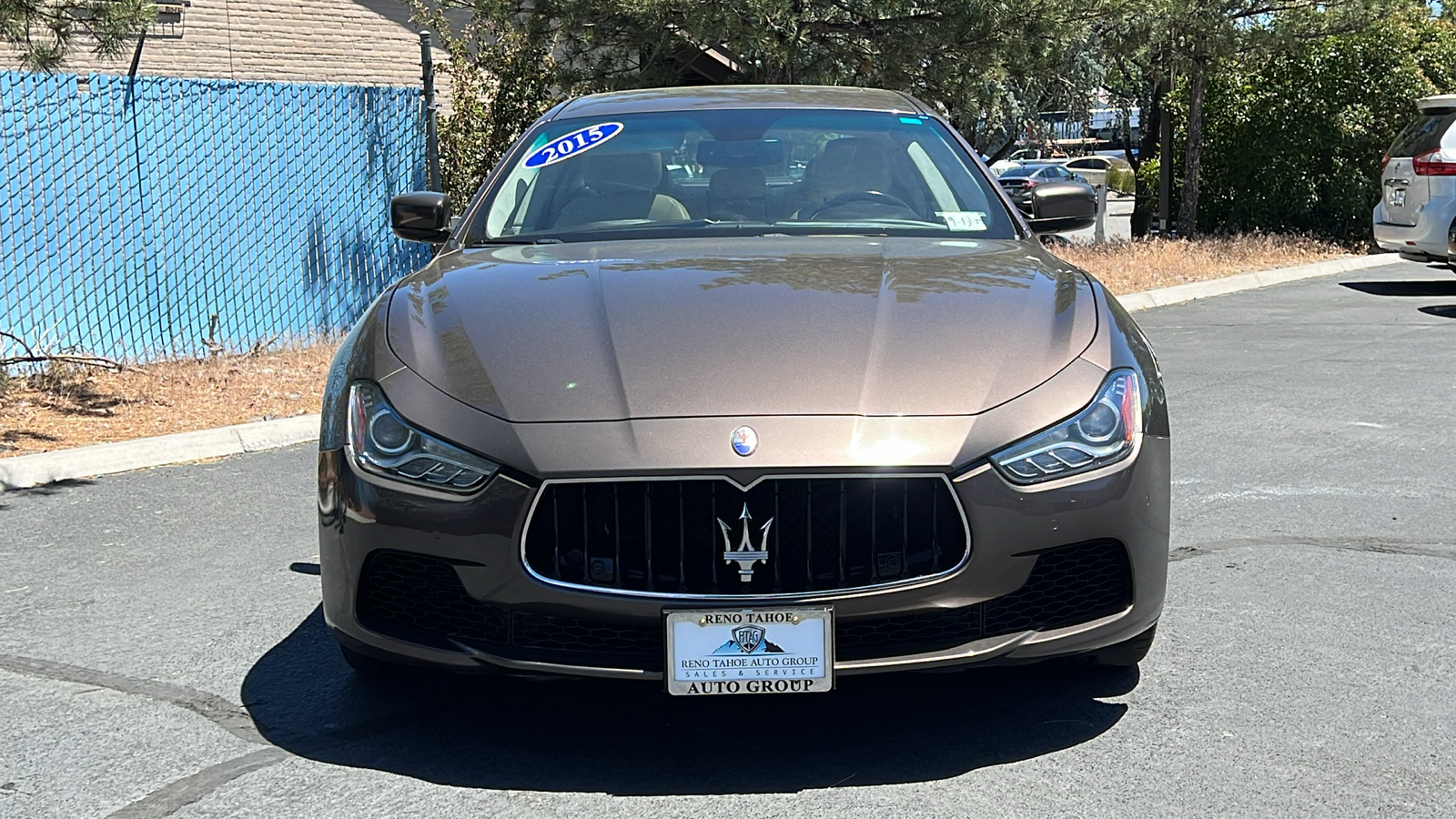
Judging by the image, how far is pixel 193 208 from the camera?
10.5 meters

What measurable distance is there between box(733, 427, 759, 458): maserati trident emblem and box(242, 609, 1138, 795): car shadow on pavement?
21.5 inches

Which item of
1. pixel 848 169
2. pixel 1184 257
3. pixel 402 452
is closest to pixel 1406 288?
pixel 1184 257

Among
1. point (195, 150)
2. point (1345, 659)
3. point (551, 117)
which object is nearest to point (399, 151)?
point (195, 150)

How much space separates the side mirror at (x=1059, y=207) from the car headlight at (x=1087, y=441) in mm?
2038

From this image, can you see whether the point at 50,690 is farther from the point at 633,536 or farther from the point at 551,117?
the point at 551,117

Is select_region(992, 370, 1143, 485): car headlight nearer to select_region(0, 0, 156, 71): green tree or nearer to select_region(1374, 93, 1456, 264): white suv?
select_region(0, 0, 156, 71): green tree

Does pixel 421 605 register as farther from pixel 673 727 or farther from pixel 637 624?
pixel 673 727

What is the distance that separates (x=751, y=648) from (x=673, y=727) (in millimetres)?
568

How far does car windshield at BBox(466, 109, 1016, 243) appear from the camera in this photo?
4.79 m

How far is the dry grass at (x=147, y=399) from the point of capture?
773 centimetres

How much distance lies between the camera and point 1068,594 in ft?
11.2

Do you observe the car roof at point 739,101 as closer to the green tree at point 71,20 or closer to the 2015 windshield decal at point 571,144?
the 2015 windshield decal at point 571,144

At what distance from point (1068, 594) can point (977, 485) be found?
14.8 inches

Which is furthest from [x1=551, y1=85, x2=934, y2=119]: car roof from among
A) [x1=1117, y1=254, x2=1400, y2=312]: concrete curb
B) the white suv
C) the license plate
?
the white suv
